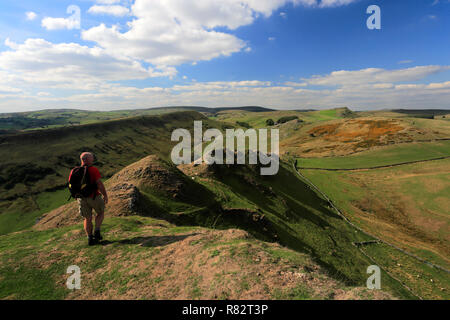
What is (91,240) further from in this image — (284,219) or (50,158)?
(50,158)

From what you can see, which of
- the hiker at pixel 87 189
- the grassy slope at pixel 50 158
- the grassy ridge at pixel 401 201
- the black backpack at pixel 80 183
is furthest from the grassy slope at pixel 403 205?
the grassy slope at pixel 50 158

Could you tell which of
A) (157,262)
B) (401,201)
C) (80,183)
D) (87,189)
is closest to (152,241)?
(157,262)

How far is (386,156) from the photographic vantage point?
222ft

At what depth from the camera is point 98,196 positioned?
9273 mm

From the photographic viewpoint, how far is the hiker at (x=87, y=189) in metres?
8.71

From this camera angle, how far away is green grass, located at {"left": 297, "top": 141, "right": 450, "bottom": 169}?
207ft

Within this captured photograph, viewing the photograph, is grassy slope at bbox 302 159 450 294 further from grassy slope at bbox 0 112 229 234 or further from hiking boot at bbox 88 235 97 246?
grassy slope at bbox 0 112 229 234

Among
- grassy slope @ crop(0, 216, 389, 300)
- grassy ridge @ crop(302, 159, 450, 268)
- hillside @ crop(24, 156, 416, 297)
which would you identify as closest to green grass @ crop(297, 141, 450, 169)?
grassy ridge @ crop(302, 159, 450, 268)

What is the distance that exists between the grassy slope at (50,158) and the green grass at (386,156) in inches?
2675

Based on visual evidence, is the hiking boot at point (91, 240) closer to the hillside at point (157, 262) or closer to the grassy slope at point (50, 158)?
the hillside at point (157, 262)

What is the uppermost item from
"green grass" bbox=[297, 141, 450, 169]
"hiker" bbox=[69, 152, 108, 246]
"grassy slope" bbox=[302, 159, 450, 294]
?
"hiker" bbox=[69, 152, 108, 246]

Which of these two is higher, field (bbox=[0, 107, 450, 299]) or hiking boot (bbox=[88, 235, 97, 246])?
hiking boot (bbox=[88, 235, 97, 246])

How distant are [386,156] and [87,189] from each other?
85441 mm
